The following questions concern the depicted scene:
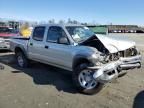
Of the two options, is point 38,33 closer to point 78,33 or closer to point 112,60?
point 78,33

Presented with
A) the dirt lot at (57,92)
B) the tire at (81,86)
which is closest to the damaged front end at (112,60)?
the tire at (81,86)

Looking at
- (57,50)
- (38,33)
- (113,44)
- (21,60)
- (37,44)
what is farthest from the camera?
(21,60)

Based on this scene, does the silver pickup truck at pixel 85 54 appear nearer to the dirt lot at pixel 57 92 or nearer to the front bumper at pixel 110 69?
the front bumper at pixel 110 69

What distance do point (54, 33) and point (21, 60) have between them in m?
2.82

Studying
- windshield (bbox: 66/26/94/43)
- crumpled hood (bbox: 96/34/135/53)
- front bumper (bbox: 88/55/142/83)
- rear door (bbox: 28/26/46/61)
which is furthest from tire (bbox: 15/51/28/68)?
front bumper (bbox: 88/55/142/83)

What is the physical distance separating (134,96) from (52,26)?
3.68m

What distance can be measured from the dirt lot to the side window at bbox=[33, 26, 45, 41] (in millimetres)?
1305

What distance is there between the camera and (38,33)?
30.5 feet

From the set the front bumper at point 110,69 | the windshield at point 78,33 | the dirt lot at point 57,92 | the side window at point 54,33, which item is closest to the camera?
the dirt lot at point 57,92

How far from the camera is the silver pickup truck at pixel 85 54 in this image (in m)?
6.63

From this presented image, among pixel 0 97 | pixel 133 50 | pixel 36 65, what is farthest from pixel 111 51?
pixel 36 65

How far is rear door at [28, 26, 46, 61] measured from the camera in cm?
894

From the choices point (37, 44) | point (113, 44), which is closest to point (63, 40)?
point (113, 44)

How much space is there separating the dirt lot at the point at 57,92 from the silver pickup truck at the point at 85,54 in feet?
1.40
